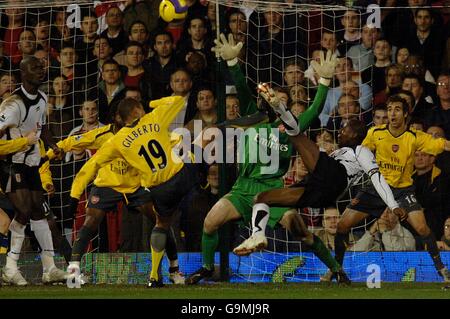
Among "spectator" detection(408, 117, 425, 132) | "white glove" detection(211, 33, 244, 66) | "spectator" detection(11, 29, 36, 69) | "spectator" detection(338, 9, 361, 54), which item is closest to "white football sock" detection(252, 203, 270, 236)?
"white glove" detection(211, 33, 244, 66)

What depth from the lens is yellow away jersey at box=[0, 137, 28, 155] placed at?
38.8 ft

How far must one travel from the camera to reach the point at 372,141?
1291cm

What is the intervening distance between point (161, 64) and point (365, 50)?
2.52 metres

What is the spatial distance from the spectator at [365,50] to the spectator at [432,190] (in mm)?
1381

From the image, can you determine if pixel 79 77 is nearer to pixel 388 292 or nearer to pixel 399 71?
pixel 399 71

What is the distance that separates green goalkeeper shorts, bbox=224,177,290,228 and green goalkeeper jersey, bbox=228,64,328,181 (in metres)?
0.06

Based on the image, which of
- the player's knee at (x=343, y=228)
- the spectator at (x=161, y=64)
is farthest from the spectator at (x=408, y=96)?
the spectator at (x=161, y=64)

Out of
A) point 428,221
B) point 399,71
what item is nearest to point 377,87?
point 399,71

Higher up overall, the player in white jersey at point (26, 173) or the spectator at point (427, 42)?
the spectator at point (427, 42)

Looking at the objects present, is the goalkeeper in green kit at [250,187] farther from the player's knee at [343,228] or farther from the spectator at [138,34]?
the spectator at [138,34]

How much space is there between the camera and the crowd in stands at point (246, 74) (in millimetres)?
13406

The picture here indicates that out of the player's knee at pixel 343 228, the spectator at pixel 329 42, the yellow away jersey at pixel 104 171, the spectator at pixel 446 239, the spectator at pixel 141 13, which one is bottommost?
the spectator at pixel 446 239

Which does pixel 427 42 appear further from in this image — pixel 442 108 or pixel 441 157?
pixel 441 157

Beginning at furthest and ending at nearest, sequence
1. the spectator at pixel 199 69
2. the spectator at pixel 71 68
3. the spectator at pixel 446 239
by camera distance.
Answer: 1. the spectator at pixel 71 68
2. the spectator at pixel 199 69
3. the spectator at pixel 446 239
